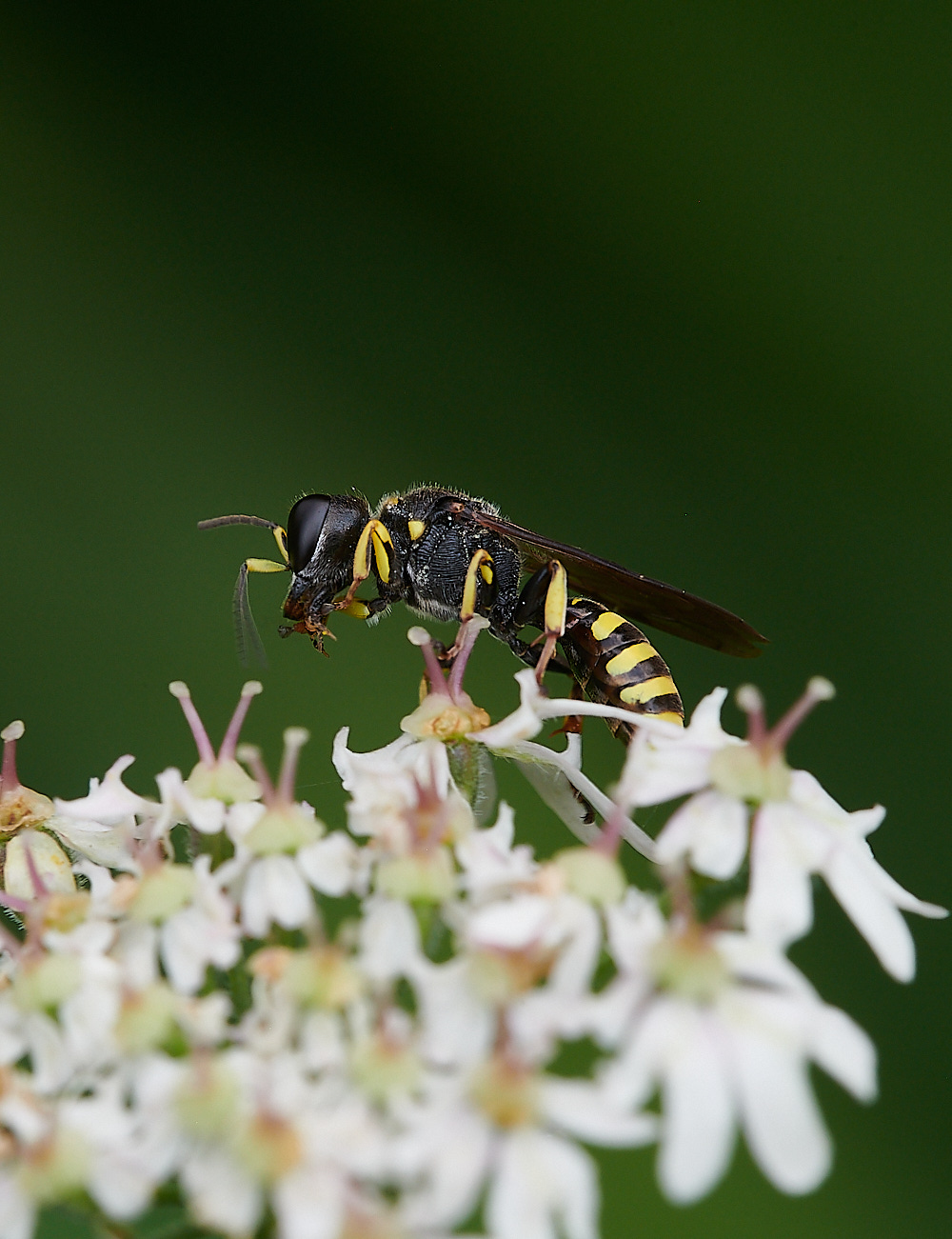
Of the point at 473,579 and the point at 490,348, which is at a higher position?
the point at 490,348

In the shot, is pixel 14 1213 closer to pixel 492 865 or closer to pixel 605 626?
pixel 492 865

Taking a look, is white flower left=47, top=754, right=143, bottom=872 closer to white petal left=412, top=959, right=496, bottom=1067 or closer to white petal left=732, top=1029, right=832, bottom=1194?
white petal left=412, top=959, right=496, bottom=1067

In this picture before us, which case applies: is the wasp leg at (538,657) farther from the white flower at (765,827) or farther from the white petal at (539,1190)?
the white petal at (539,1190)

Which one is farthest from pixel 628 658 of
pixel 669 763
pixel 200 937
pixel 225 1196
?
pixel 225 1196

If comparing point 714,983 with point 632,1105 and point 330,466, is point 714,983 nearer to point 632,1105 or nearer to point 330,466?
point 632,1105

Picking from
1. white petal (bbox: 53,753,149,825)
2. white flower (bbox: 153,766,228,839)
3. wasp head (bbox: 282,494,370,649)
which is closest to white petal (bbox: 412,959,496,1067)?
white flower (bbox: 153,766,228,839)

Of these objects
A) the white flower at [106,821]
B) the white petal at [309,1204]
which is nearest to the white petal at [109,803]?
the white flower at [106,821]
